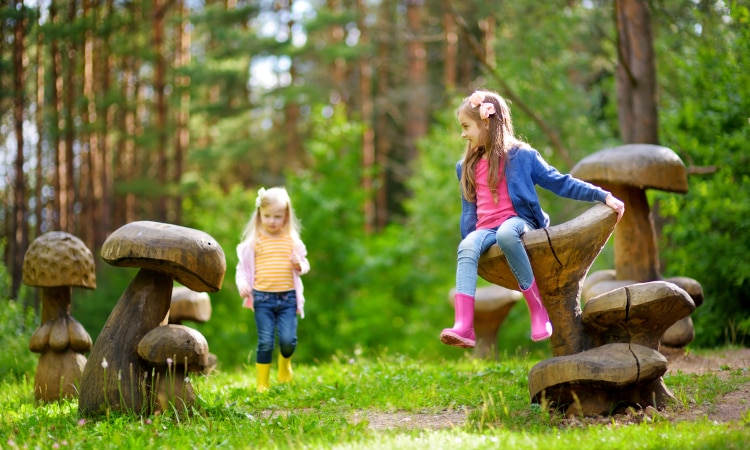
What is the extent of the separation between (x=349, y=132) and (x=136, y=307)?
13.4m

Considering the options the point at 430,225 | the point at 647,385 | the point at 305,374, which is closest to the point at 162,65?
the point at 430,225

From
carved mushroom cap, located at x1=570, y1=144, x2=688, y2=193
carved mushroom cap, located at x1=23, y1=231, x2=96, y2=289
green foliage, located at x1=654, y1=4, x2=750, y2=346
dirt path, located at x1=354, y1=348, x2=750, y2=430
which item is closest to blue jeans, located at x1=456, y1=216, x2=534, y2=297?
A: dirt path, located at x1=354, y1=348, x2=750, y2=430

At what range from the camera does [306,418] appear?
4922 millimetres

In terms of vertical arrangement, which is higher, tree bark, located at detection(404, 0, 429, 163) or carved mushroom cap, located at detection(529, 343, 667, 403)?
tree bark, located at detection(404, 0, 429, 163)

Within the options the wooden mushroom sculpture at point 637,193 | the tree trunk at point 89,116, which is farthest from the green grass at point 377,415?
the tree trunk at point 89,116

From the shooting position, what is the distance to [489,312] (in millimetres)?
8852

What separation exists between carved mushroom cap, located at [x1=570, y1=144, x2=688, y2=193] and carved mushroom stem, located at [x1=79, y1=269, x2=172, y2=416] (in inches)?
144

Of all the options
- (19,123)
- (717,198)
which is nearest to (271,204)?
(717,198)

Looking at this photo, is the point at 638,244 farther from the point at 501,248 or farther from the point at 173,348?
the point at 173,348

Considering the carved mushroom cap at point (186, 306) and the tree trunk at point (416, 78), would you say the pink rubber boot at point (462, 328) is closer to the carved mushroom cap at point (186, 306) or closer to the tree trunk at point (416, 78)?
the carved mushroom cap at point (186, 306)

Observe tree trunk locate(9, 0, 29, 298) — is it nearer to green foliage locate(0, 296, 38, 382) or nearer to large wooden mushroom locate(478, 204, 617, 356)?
green foliage locate(0, 296, 38, 382)

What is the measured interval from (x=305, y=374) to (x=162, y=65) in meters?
14.9

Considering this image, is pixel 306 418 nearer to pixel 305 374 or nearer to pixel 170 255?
pixel 170 255

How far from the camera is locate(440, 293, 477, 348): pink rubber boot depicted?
4613 mm
